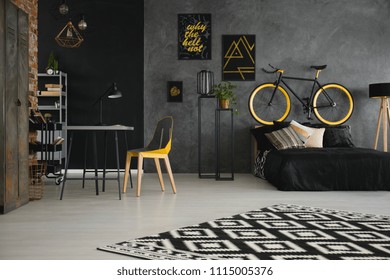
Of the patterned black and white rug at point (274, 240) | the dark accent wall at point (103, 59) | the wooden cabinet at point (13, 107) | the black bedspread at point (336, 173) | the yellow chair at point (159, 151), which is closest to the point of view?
the patterned black and white rug at point (274, 240)

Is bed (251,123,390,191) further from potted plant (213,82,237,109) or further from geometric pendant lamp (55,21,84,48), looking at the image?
geometric pendant lamp (55,21,84,48)

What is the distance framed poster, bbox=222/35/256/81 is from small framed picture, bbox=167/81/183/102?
75 cm

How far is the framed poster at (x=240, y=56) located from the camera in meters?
7.98

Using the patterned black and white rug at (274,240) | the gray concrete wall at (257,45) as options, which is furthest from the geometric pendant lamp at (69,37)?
the patterned black and white rug at (274,240)

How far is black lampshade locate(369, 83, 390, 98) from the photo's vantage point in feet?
24.0

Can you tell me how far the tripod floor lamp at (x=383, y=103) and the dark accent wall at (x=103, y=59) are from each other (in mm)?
3610

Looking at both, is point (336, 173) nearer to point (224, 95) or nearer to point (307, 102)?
point (224, 95)

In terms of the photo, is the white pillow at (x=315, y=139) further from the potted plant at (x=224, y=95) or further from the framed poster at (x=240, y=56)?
the framed poster at (x=240, y=56)

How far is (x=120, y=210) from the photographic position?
4230mm

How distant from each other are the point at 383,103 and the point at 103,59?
4480 mm

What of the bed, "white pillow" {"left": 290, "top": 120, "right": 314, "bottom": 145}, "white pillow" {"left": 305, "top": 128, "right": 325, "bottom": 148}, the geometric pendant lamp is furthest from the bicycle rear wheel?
the geometric pendant lamp

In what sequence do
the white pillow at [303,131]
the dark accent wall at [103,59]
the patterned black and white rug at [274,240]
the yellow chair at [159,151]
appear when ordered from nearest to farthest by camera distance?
the patterned black and white rug at [274,240] < the yellow chair at [159,151] < the white pillow at [303,131] < the dark accent wall at [103,59]

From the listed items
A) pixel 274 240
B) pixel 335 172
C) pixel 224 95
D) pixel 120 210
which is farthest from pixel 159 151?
pixel 274 240

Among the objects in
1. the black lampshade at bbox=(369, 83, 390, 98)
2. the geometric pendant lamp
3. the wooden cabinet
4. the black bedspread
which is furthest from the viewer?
the geometric pendant lamp
